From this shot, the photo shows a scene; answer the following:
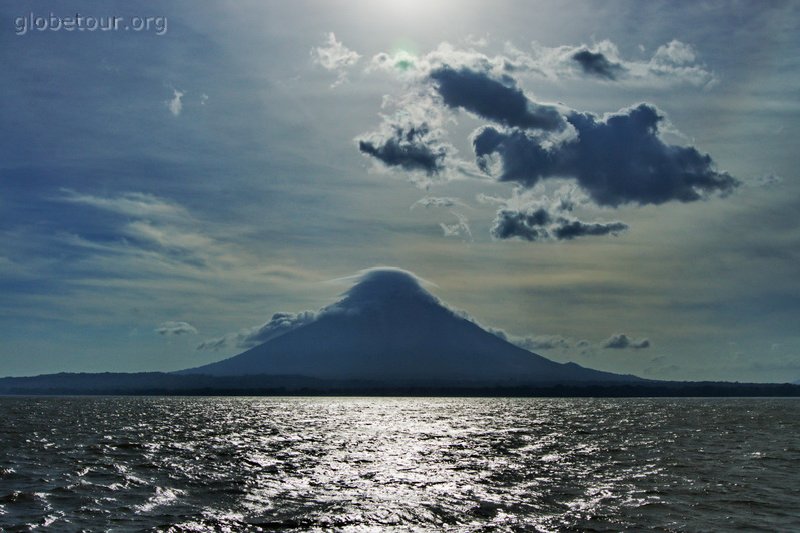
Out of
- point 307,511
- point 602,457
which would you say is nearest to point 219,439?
point 602,457

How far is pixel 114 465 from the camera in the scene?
186 ft

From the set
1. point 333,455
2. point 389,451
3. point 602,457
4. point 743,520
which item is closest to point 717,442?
point 602,457

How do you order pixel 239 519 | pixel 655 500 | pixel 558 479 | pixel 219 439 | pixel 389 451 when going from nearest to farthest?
pixel 239 519 → pixel 655 500 → pixel 558 479 → pixel 389 451 → pixel 219 439

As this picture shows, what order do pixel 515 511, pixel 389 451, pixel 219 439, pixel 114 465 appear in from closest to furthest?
1. pixel 515 511
2. pixel 114 465
3. pixel 389 451
4. pixel 219 439

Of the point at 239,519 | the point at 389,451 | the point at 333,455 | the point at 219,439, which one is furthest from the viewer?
the point at 219,439

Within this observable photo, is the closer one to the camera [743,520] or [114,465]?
[743,520]

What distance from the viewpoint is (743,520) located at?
36969mm

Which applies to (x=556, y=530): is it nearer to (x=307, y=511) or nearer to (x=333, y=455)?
(x=307, y=511)

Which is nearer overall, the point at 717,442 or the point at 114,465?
the point at 114,465

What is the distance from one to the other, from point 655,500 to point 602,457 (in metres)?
24.4

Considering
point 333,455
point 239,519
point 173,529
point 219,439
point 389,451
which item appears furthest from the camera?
point 219,439

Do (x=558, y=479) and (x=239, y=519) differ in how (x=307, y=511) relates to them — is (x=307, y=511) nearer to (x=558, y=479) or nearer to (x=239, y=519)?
(x=239, y=519)

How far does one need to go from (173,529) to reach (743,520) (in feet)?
90.3

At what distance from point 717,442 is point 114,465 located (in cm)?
6498
